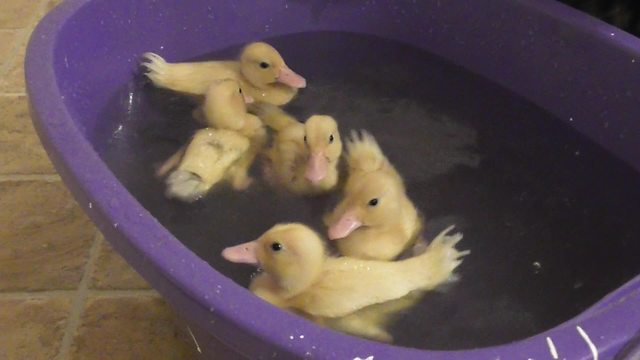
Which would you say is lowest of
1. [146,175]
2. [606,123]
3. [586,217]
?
[146,175]

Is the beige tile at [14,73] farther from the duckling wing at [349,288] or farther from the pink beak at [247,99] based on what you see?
the duckling wing at [349,288]

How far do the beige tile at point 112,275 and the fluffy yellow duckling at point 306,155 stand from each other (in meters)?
0.24

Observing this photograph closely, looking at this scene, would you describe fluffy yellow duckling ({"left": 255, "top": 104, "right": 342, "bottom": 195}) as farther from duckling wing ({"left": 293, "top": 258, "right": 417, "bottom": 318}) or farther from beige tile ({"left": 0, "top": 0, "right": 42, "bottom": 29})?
beige tile ({"left": 0, "top": 0, "right": 42, "bottom": 29})

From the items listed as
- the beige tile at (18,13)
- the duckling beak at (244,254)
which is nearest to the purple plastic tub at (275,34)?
the duckling beak at (244,254)

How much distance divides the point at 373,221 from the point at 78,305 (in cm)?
43

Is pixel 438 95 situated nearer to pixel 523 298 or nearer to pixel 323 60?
pixel 323 60

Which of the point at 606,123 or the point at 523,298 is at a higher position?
the point at 606,123

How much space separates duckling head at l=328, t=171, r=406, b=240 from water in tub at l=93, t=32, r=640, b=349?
0.09 metres

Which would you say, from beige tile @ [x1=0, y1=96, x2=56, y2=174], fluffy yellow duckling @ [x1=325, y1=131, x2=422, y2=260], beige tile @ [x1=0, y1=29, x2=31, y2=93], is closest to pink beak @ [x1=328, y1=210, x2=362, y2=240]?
fluffy yellow duckling @ [x1=325, y1=131, x2=422, y2=260]

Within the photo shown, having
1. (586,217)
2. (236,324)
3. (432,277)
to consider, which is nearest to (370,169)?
(432,277)

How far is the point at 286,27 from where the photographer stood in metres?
1.24

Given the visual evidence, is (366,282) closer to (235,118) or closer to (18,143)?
(235,118)

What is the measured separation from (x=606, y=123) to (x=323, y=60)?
17.8 inches

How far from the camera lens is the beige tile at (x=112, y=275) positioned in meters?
1.05
